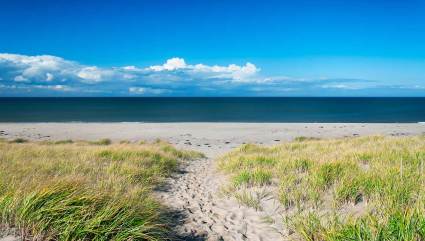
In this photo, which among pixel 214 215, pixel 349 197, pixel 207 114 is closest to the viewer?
pixel 349 197

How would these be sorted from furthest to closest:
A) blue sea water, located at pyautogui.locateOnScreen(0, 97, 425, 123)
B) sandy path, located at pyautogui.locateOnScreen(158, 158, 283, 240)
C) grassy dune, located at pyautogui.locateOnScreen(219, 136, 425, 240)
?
blue sea water, located at pyautogui.locateOnScreen(0, 97, 425, 123) < sandy path, located at pyautogui.locateOnScreen(158, 158, 283, 240) < grassy dune, located at pyautogui.locateOnScreen(219, 136, 425, 240)

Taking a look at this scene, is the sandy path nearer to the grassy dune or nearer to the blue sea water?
the grassy dune

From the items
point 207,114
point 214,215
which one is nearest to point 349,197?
point 214,215

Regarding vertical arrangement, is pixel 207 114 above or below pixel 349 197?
below

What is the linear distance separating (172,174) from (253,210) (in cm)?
546

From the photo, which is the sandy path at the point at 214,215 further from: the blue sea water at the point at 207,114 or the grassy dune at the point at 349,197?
the blue sea water at the point at 207,114

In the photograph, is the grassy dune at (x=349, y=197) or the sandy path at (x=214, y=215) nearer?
the grassy dune at (x=349, y=197)

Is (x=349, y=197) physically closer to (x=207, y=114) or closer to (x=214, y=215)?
(x=214, y=215)

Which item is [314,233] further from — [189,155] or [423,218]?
[189,155]

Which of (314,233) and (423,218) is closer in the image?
(423,218)

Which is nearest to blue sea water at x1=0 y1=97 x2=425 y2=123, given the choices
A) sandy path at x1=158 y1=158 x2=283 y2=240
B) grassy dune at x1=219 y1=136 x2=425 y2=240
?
sandy path at x1=158 y1=158 x2=283 y2=240

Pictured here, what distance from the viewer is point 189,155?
17.9 m

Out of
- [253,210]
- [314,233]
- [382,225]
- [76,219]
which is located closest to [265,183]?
[253,210]

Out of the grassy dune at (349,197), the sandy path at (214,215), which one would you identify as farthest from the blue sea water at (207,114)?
the grassy dune at (349,197)
